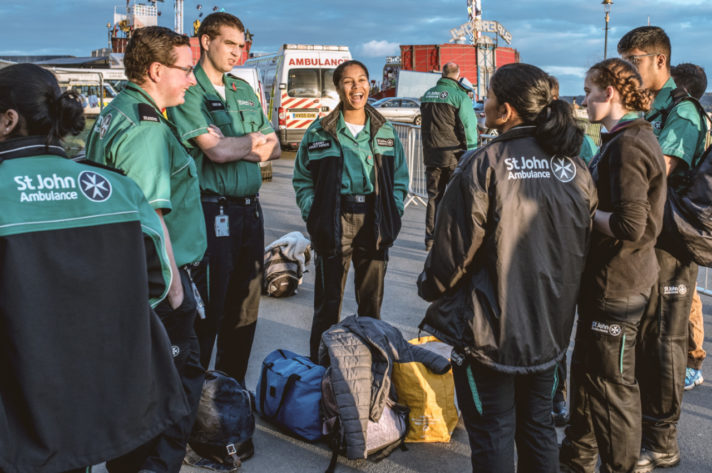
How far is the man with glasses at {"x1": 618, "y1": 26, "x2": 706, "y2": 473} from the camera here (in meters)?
3.51

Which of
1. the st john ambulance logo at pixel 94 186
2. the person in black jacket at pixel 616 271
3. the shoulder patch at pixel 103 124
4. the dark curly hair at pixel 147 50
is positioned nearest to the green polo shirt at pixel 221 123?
the dark curly hair at pixel 147 50

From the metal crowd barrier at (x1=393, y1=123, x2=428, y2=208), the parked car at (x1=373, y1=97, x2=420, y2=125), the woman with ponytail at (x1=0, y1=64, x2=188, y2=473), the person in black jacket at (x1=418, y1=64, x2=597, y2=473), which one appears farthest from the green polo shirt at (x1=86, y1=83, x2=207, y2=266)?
the parked car at (x1=373, y1=97, x2=420, y2=125)

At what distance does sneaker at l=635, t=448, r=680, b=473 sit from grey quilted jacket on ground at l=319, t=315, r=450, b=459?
1150 millimetres

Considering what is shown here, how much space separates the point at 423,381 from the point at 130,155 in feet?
6.82

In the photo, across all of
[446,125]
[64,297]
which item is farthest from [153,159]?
[446,125]

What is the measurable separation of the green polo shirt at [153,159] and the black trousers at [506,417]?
138cm

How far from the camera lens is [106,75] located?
1680cm

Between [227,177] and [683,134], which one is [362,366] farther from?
[683,134]

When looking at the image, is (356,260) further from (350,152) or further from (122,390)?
(122,390)

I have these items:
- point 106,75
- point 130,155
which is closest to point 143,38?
point 130,155

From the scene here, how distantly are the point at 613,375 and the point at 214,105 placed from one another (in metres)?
2.64

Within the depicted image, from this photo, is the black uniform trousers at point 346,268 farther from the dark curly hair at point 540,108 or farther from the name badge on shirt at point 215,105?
the dark curly hair at point 540,108

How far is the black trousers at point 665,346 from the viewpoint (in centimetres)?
351

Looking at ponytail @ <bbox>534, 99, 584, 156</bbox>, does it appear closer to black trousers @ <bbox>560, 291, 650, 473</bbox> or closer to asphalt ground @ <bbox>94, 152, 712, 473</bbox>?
black trousers @ <bbox>560, 291, 650, 473</bbox>
